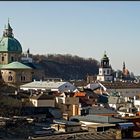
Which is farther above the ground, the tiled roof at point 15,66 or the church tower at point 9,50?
the church tower at point 9,50

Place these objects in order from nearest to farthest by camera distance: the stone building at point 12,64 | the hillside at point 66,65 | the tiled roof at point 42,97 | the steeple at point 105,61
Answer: the tiled roof at point 42,97 → the stone building at point 12,64 → the steeple at point 105,61 → the hillside at point 66,65

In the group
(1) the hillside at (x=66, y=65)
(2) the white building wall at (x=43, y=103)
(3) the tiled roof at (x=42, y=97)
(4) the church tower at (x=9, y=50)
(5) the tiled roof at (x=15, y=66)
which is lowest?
(2) the white building wall at (x=43, y=103)

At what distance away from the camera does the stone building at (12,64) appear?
48.4 m

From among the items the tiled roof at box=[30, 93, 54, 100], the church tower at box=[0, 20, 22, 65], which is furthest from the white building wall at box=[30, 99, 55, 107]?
the church tower at box=[0, 20, 22, 65]

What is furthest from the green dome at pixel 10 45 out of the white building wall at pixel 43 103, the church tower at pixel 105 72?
the white building wall at pixel 43 103

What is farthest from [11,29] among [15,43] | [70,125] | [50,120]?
[70,125]

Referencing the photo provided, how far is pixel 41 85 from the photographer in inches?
1866

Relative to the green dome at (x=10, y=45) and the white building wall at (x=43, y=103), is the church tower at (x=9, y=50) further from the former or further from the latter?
the white building wall at (x=43, y=103)

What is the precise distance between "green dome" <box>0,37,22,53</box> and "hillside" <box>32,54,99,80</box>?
4513cm

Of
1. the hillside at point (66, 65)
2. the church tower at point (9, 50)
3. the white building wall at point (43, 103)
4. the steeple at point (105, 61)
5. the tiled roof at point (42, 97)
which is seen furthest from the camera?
the hillside at point (66, 65)

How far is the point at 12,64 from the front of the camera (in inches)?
1928

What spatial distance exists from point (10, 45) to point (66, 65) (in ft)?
197

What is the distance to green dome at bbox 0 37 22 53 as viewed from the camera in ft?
167

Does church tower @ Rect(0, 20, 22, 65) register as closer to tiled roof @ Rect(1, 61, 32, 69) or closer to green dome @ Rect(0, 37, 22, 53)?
green dome @ Rect(0, 37, 22, 53)
